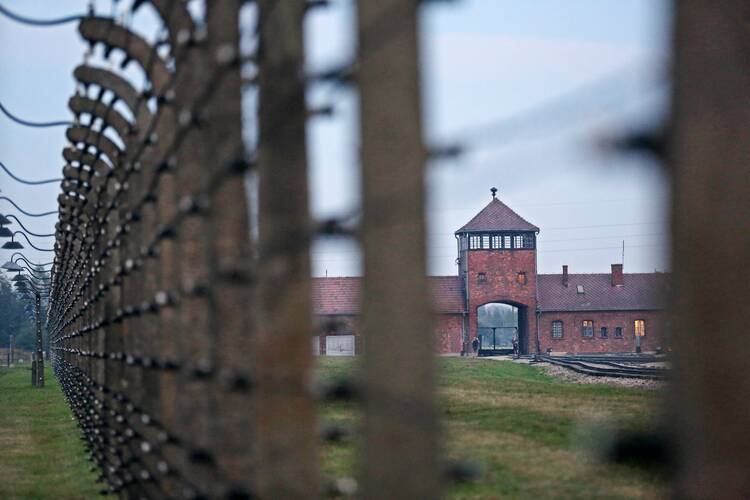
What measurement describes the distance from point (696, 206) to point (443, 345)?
6517 centimetres

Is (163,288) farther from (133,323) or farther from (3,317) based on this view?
(3,317)

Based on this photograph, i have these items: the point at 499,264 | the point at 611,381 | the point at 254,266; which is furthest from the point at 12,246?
the point at 499,264

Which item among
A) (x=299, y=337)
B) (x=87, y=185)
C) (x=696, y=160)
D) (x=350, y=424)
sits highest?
(x=87, y=185)

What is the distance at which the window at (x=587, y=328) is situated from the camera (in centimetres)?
7075

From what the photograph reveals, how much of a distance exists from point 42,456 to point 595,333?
2418 inches

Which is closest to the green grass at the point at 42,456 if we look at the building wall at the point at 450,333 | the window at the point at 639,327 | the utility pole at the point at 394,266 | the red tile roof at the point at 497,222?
the utility pole at the point at 394,266

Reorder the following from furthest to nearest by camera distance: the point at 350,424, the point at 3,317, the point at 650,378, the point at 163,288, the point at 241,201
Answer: the point at 3,317 < the point at 650,378 < the point at 350,424 < the point at 163,288 < the point at 241,201

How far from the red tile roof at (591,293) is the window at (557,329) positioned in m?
0.81

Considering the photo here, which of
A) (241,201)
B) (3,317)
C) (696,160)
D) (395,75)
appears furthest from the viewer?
(3,317)

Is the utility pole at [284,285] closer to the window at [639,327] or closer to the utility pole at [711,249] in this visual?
the utility pole at [711,249]

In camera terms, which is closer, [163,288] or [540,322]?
[163,288]

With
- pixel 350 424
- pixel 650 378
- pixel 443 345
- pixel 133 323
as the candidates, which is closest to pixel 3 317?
pixel 443 345

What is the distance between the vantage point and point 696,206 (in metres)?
1.63

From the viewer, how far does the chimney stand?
73875mm
